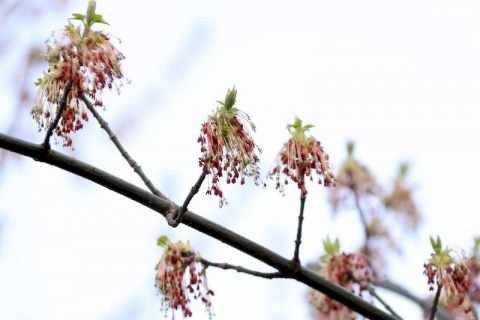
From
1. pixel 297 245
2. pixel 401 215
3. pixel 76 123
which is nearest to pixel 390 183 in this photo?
pixel 401 215

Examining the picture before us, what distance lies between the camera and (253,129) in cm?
303

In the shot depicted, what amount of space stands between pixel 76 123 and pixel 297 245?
1.03 metres

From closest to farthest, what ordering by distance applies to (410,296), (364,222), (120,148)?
(120,148)
(410,296)
(364,222)

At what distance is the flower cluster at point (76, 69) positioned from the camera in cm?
283

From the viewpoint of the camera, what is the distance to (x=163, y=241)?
11.7 feet

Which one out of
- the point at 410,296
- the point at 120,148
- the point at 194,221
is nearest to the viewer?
the point at 194,221

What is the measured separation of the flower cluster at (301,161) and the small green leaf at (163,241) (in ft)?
2.21

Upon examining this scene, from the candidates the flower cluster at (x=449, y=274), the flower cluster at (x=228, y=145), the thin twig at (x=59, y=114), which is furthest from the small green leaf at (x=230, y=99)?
→ the flower cluster at (x=449, y=274)

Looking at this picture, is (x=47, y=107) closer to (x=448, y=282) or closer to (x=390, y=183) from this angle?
(x=448, y=282)

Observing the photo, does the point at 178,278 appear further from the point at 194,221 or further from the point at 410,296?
the point at 410,296

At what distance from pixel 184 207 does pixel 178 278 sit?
29.0 inches

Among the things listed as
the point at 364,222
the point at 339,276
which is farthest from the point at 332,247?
the point at 364,222

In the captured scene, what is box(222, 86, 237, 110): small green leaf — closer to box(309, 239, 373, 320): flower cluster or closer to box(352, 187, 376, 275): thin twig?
box(309, 239, 373, 320): flower cluster

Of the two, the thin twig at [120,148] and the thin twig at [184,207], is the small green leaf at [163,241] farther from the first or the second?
the thin twig at [184,207]
